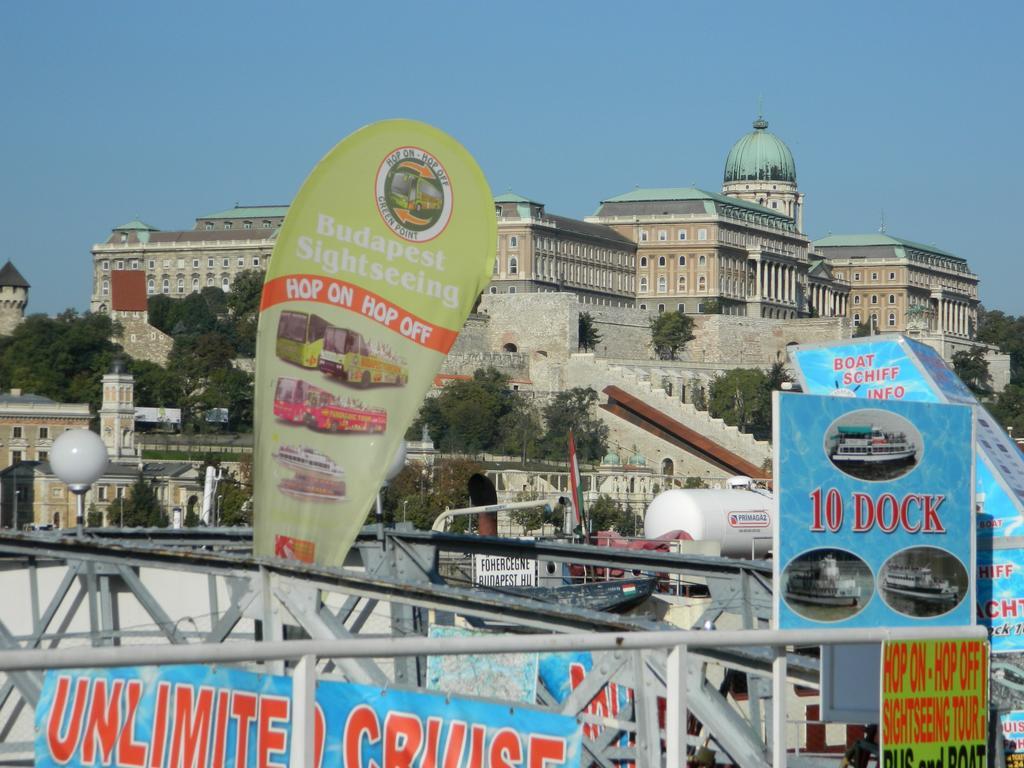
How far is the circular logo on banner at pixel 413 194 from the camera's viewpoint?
10734 mm

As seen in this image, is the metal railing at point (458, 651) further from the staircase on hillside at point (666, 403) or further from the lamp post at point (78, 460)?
the staircase on hillside at point (666, 403)

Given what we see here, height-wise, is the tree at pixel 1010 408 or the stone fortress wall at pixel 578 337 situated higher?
the stone fortress wall at pixel 578 337

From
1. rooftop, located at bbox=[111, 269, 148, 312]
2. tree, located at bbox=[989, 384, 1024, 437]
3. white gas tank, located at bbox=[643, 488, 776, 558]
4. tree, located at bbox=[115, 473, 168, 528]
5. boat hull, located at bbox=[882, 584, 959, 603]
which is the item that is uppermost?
rooftop, located at bbox=[111, 269, 148, 312]

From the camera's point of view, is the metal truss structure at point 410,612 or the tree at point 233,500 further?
the tree at point 233,500

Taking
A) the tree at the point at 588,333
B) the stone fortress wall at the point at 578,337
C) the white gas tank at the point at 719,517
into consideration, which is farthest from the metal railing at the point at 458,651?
the tree at the point at 588,333

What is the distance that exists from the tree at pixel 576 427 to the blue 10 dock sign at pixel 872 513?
104 meters

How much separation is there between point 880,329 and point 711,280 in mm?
27042

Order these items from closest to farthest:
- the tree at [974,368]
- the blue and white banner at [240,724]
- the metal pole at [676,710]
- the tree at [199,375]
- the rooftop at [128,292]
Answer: the blue and white banner at [240,724], the metal pole at [676,710], the tree at [199,375], the rooftop at [128,292], the tree at [974,368]

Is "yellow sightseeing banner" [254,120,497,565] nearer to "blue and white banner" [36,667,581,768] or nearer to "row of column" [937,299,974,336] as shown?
"blue and white banner" [36,667,581,768]

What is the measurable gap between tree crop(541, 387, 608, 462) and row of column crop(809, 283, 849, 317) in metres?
54.4

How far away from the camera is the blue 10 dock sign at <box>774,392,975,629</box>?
30.3 ft

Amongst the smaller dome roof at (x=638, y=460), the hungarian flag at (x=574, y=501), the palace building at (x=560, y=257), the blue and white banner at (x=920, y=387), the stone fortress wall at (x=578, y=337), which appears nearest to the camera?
the blue and white banner at (x=920, y=387)

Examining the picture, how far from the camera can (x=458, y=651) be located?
7258 millimetres

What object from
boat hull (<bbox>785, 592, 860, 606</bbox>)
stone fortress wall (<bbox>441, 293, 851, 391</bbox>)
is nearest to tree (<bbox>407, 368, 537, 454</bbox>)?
stone fortress wall (<bbox>441, 293, 851, 391</bbox>)
